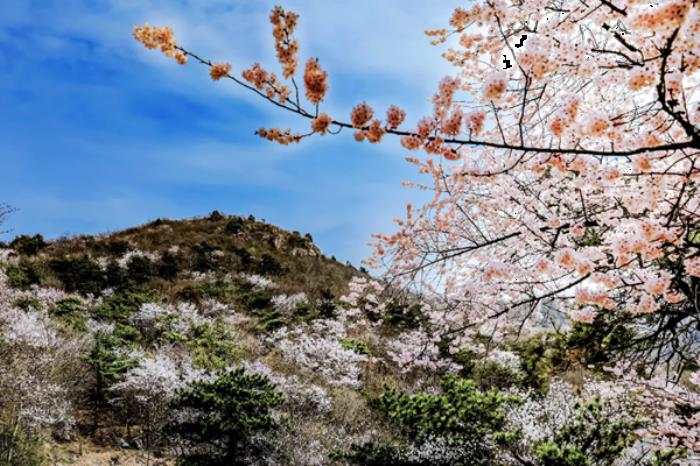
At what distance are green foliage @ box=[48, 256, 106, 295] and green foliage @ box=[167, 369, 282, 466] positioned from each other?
47.4 ft

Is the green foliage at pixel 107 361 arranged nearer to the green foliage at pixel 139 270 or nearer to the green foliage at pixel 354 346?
the green foliage at pixel 354 346

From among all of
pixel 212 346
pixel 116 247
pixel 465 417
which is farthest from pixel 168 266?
pixel 465 417

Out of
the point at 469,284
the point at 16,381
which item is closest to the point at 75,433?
the point at 16,381

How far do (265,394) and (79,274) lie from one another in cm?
1674

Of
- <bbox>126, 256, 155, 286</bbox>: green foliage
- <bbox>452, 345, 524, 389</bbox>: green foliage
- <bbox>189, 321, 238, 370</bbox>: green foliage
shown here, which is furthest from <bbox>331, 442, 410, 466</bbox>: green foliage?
<bbox>126, 256, 155, 286</bbox>: green foliage

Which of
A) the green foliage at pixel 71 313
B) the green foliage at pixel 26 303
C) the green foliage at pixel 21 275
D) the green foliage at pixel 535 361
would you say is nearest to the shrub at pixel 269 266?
the green foliage at pixel 21 275

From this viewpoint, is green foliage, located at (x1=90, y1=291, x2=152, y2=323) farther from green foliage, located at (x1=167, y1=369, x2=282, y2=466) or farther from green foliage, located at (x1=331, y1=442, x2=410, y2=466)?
green foliage, located at (x1=331, y1=442, x2=410, y2=466)

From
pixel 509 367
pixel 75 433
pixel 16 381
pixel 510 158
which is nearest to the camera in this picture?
pixel 510 158

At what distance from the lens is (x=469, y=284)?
18.8 feet

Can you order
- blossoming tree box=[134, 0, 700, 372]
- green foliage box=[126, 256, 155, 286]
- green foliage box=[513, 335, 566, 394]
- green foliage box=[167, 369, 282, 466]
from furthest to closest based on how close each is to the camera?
green foliage box=[126, 256, 155, 286] → green foliage box=[513, 335, 566, 394] → green foliage box=[167, 369, 282, 466] → blossoming tree box=[134, 0, 700, 372]

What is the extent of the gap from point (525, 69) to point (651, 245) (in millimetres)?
1513

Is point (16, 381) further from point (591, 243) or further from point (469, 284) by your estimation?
point (591, 243)

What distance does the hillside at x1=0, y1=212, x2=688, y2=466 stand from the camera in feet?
24.1

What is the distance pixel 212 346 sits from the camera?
13.1m
